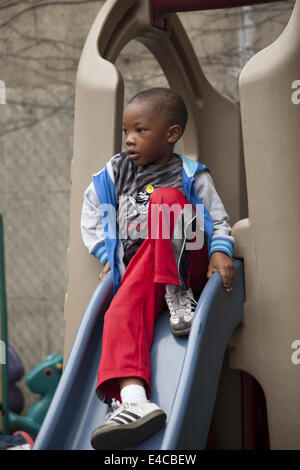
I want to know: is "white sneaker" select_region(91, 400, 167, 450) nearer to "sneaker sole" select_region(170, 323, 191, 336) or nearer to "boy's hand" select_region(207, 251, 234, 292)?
"sneaker sole" select_region(170, 323, 191, 336)

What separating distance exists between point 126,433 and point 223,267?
0.51 m

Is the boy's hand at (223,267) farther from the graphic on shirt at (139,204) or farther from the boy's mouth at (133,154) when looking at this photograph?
the boy's mouth at (133,154)

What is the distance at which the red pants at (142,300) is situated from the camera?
→ 128 cm

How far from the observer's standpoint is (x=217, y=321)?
4.55 ft

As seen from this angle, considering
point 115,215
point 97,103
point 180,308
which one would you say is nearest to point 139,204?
point 115,215

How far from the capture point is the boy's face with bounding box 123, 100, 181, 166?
147 cm

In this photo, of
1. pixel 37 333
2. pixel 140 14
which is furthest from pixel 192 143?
pixel 37 333

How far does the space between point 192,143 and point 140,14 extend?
688 millimetres

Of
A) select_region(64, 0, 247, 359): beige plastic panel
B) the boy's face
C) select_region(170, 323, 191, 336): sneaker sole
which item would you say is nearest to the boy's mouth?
the boy's face

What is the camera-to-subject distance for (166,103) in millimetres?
1502

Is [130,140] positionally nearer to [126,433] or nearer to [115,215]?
[115,215]

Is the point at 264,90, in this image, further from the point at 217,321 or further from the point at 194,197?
the point at 217,321

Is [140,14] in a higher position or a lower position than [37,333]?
higher
